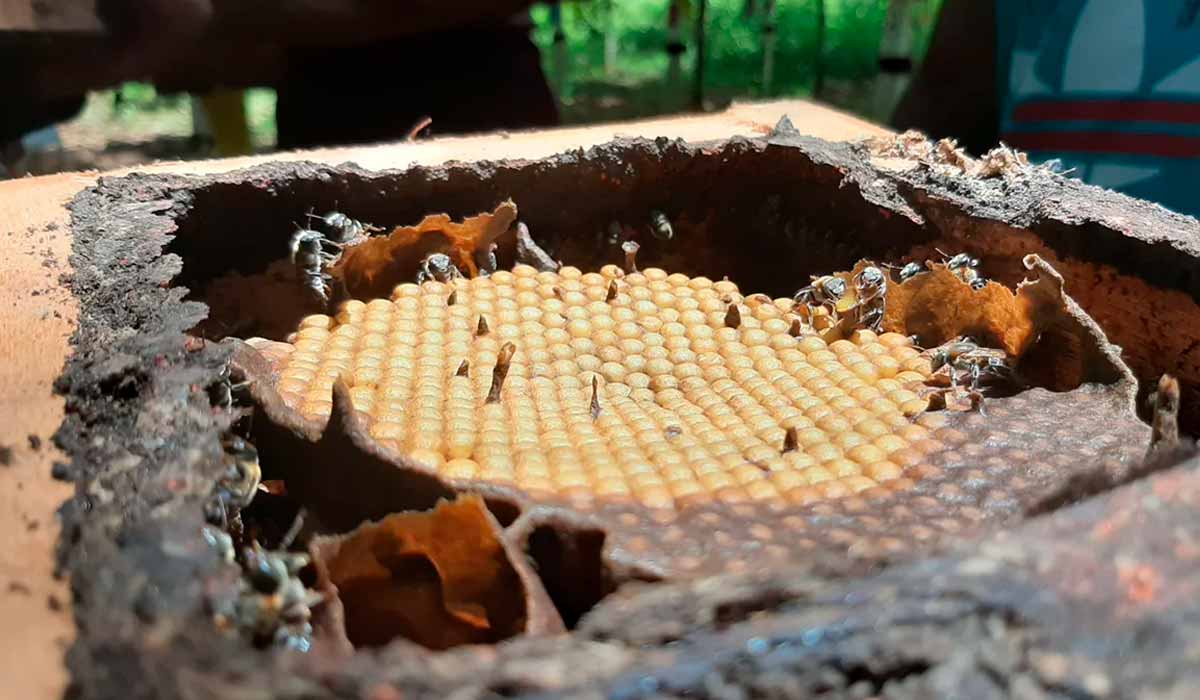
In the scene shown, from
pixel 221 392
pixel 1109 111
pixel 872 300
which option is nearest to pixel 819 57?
pixel 1109 111

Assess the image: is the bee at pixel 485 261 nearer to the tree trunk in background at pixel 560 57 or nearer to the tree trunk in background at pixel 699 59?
the tree trunk in background at pixel 699 59

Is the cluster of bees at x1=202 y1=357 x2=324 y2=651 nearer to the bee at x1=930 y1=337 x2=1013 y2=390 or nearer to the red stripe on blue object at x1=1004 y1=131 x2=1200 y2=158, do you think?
the bee at x1=930 y1=337 x2=1013 y2=390

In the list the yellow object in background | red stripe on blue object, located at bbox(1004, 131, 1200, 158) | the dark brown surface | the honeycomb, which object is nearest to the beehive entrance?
the honeycomb

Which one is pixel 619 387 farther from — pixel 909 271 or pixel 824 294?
pixel 909 271

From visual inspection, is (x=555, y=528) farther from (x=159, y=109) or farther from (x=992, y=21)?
(x=159, y=109)

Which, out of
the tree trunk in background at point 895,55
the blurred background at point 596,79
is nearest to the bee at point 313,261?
the blurred background at point 596,79
